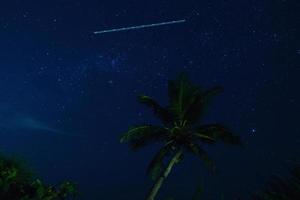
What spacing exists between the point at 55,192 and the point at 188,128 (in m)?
10.2

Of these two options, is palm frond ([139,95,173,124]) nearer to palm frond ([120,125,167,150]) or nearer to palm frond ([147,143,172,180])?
palm frond ([120,125,167,150])

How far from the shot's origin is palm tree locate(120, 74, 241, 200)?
84.0 ft

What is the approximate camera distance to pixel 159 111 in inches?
1066

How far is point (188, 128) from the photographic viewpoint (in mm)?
26766

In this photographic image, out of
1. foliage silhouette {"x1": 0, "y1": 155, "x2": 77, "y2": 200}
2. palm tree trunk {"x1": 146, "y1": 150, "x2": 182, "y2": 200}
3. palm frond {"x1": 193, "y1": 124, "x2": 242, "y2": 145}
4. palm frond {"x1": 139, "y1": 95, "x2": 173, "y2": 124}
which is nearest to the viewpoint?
foliage silhouette {"x1": 0, "y1": 155, "x2": 77, "y2": 200}

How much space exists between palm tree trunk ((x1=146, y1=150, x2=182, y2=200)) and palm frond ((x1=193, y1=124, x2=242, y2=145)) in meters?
1.76

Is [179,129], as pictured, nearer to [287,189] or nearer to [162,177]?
[162,177]

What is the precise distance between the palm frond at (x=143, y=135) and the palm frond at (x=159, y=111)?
2.77ft

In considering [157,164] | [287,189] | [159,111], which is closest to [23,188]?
[157,164]

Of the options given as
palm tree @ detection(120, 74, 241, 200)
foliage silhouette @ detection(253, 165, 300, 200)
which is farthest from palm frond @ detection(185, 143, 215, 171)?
foliage silhouette @ detection(253, 165, 300, 200)

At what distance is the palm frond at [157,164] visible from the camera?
25.1m

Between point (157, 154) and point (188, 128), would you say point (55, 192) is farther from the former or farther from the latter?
point (188, 128)

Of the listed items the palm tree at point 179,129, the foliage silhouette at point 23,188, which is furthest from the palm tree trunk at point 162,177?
the foliage silhouette at point 23,188

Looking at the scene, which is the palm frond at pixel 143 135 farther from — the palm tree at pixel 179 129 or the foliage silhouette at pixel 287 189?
the foliage silhouette at pixel 287 189
